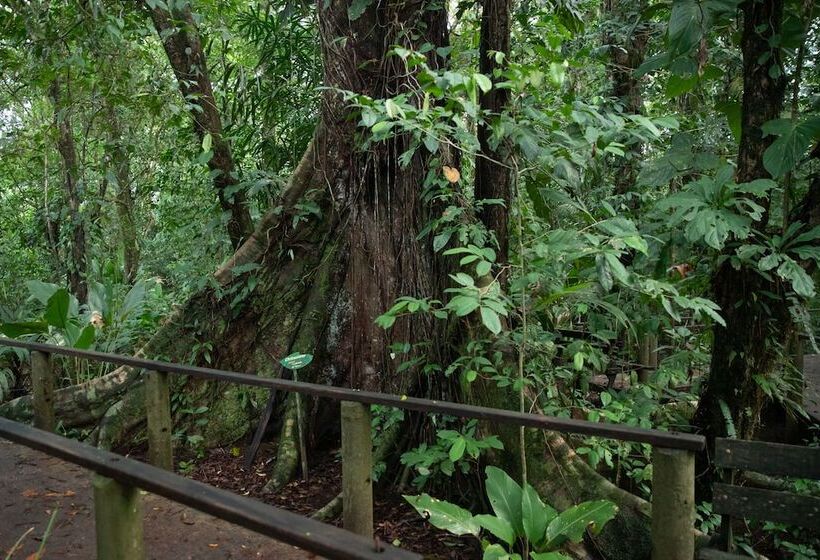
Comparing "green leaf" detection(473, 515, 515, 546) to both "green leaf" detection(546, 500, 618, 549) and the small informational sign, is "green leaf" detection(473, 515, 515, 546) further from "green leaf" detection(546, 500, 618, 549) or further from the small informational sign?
the small informational sign

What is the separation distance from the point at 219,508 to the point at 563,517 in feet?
6.48

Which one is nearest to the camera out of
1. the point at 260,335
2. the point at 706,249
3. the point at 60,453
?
the point at 60,453

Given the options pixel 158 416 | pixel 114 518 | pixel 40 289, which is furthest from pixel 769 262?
pixel 40 289

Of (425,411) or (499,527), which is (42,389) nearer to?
(425,411)

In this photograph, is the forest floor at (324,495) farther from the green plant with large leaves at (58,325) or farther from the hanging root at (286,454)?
the green plant with large leaves at (58,325)

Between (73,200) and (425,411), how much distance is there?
7170 mm

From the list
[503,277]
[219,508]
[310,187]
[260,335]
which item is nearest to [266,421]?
[260,335]

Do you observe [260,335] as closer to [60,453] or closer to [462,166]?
[462,166]

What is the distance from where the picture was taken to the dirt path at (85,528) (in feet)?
9.09

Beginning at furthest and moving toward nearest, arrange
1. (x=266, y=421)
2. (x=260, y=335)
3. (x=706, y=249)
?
(x=260, y=335), (x=266, y=421), (x=706, y=249)

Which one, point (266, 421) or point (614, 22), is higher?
point (614, 22)

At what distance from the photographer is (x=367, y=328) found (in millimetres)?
4504

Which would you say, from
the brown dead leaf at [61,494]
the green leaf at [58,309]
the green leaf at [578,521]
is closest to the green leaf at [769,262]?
the green leaf at [578,521]

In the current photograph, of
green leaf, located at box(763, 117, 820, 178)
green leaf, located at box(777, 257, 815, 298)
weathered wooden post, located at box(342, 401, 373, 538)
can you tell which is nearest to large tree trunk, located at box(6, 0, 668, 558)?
weathered wooden post, located at box(342, 401, 373, 538)
